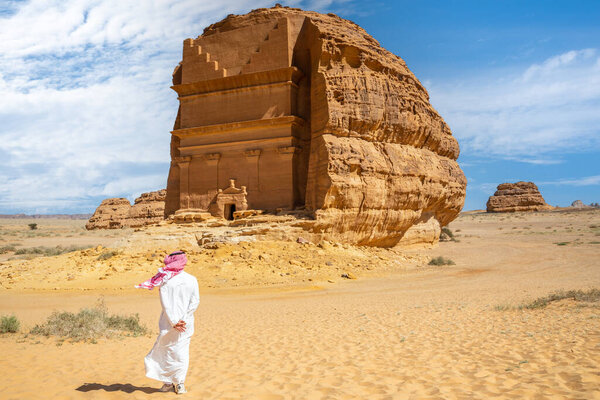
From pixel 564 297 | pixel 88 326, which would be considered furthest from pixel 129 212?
pixel 564 297

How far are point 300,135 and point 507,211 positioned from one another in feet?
239

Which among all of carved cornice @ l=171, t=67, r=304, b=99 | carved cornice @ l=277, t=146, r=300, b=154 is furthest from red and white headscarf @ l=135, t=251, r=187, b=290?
carved cornice @ l=171, t=67, r=304, b=99

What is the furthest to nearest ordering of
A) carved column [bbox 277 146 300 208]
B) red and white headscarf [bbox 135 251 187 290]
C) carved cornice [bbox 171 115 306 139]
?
carved cornice [bbox 171 115 306 139], carved column [bbox 277 146 300 208], red and white headscarf [bbox 135 251 187 290]

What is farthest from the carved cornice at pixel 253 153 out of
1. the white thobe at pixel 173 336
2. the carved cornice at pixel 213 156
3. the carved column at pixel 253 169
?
the white thobe at pixel 173 336

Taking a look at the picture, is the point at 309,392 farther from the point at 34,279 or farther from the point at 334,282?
the point at 34,279

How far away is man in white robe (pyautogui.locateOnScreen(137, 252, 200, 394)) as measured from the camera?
527 cm

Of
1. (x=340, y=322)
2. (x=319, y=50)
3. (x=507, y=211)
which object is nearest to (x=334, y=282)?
(x=340, y=322)

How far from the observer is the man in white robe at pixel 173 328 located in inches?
207

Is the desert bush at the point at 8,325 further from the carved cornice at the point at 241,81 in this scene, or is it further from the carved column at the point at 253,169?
the carved cornice at the point at 241,81

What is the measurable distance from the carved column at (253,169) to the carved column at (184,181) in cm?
321

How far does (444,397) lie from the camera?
508 centimetres

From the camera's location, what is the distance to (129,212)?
5172cm

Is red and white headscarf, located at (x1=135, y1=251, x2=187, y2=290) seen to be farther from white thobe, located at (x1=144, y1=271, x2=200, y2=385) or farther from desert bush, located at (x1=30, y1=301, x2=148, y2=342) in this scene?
desert bush, located at (x1=30, y1=301, x2=148, y2=342)

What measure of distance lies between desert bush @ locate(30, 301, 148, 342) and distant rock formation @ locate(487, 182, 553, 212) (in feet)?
273
